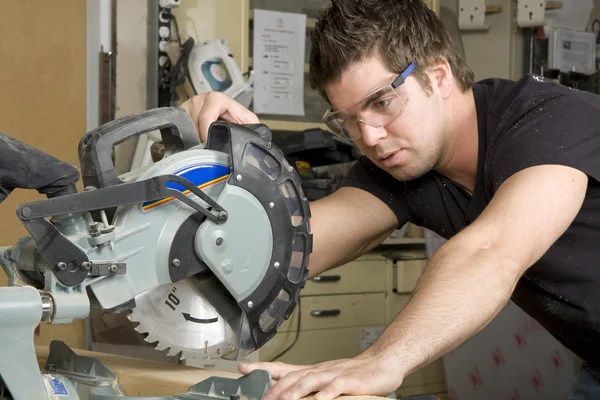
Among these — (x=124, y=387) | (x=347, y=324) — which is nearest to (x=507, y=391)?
(x=347, y=324)

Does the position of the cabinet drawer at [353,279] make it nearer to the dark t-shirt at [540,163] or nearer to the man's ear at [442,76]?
the dark t-shirt at [540,163]

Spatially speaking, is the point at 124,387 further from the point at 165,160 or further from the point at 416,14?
the point at 416,14

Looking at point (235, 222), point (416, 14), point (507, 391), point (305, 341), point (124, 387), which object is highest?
point (416, 14)

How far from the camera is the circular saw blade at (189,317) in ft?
3.91

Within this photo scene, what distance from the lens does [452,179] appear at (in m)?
1.98

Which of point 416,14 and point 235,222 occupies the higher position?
point 416,14

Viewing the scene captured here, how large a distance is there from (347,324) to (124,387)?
8.21 feet

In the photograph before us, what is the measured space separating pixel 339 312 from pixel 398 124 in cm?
204

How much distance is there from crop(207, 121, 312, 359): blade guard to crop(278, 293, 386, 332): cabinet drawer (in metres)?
2.29

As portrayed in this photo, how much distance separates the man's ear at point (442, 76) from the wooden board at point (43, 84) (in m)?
1.37

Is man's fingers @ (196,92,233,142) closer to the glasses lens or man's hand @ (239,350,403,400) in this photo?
the glasses lens

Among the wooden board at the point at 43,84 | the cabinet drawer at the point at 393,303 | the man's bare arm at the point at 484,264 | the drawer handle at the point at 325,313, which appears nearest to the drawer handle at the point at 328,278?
the drawer handle at the point at 325,313

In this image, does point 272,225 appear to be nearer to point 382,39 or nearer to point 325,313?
point 382,39

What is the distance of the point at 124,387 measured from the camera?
1.33 metres
